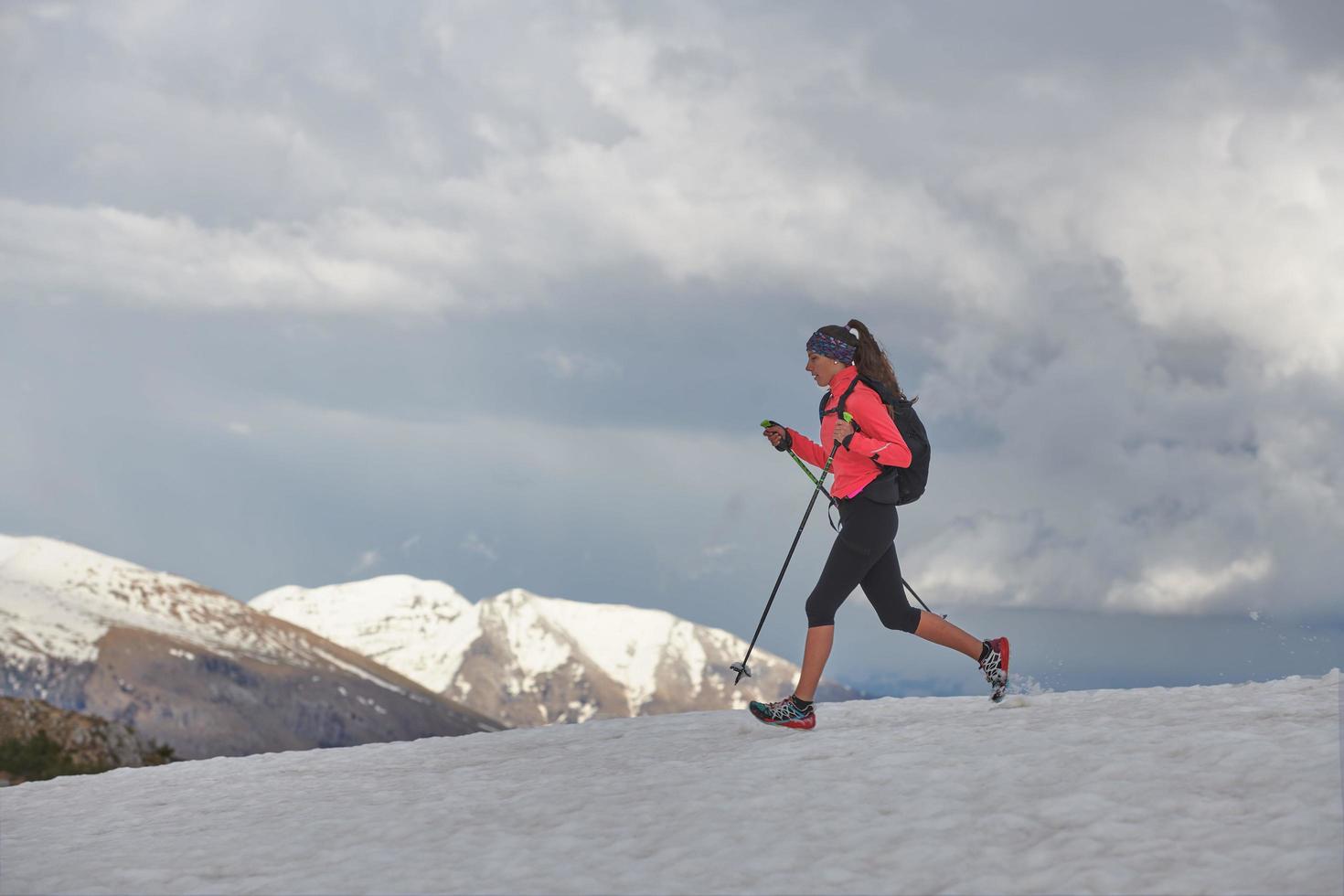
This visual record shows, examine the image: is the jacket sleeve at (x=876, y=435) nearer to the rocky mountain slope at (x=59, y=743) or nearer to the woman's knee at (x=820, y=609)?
the woman's knee at (x=820, y=609)

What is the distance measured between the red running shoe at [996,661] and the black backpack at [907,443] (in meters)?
1.91

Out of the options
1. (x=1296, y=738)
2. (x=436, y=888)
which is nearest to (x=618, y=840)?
(x=436, y=888)

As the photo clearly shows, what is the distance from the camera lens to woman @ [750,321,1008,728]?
11.5 metres

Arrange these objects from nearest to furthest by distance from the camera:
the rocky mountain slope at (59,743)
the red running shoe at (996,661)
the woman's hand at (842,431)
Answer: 1. the woman's hand at (842,431)
2. the red running shoe at (996,661)
3. the rocky mountain slope at (59,743)

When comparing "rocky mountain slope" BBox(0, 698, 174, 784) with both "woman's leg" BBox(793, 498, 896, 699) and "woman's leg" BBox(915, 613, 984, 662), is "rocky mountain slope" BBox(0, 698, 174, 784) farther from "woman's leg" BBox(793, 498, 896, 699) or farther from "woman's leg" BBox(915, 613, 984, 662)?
"woman's leg" BBox(915, 613, 984, 662)

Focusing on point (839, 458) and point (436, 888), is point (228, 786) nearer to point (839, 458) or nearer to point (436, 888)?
point (436, 888)

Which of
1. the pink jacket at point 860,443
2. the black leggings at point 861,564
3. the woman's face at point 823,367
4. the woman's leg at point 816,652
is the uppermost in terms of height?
the woman's face at point 823,367

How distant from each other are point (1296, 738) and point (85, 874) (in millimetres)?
9303

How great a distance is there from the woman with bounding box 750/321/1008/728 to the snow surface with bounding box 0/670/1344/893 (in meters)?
0.95

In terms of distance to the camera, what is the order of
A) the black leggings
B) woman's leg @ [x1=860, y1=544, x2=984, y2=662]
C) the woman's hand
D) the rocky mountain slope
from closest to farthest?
1. the woman's hand
2. the black leggings
3. woman's leg @ [x1=860, y1=544, x2=984, y2=662]
4. the rocky mountain slope

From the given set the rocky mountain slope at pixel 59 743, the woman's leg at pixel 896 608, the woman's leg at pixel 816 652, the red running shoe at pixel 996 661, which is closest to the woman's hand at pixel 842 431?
the woman's leg at pixel 896 608

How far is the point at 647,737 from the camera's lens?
44.8 ft

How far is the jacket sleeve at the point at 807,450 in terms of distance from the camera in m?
12.4

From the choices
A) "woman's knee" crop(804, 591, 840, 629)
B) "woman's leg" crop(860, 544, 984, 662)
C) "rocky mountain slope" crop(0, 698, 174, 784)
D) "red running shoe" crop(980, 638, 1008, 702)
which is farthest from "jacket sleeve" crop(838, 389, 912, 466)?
"rocky mountain slope" crop(0, 698, 174, 784)
